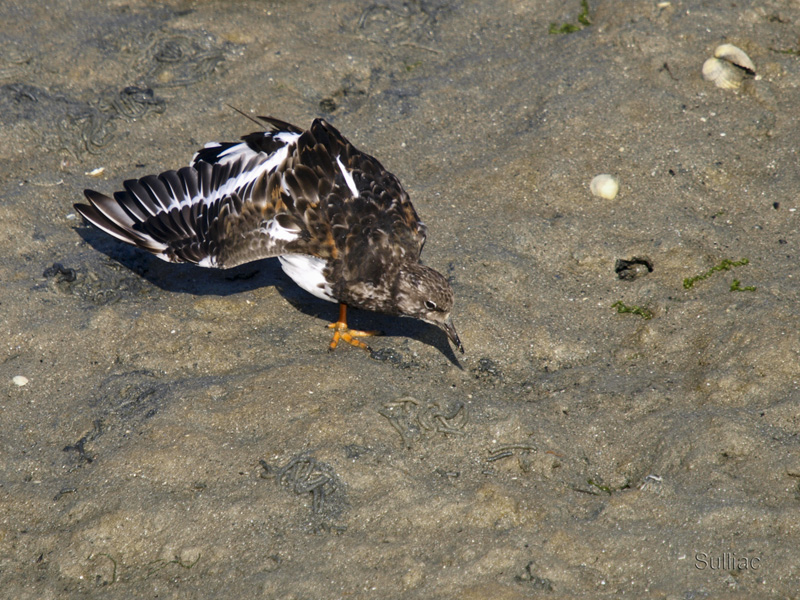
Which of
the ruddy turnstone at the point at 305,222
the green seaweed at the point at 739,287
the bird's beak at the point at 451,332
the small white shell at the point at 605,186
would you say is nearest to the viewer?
the bird's beak at the point at 451,332

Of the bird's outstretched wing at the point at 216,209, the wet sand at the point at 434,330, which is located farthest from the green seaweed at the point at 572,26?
the bird's outstretched wing at the point at 216,209

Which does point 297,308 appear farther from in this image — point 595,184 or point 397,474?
point 595,184

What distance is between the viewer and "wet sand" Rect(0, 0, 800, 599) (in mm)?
4016

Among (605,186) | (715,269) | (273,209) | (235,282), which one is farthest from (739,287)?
(235,282)

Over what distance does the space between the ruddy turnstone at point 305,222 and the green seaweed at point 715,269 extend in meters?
1.91

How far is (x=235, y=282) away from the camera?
610 centimetres

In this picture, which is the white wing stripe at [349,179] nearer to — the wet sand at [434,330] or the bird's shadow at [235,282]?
the wet sand at [434,330]

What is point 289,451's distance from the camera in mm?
4562

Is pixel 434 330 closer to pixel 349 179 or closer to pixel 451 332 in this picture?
pixel 451 332

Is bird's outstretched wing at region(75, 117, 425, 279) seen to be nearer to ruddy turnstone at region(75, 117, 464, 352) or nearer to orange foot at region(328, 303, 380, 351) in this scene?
ruddy turnstone at region(75, 117, 464, 352)

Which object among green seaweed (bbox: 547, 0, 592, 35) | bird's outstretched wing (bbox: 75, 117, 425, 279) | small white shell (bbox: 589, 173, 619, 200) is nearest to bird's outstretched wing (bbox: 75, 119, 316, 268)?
bird's outstretched wing (bbox: 75, 117, 425, 279)

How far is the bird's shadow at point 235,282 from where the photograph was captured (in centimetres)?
587

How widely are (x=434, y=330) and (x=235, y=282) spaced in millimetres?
1731

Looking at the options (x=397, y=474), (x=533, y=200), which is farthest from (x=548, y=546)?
(x=533, y=200)
